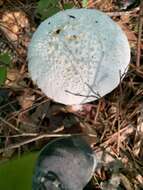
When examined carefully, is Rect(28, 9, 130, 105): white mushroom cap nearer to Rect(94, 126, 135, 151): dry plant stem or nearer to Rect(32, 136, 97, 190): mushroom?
Rect(32, 136, 97, 190): mushroom

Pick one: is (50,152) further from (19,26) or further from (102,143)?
(19,26)

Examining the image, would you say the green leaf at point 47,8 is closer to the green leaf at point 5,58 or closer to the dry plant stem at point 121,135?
the green leaf at point 5,58

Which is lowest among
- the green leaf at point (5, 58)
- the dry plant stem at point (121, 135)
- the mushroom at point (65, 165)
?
the dry plant stem at point (121, 135)

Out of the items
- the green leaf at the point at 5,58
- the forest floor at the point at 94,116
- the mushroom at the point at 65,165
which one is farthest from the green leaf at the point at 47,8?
the mushroom at the point at 65,165

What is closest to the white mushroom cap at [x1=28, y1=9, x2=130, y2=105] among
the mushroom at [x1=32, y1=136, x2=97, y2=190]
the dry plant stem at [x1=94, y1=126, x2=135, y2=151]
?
the mushroom at [x1=32, y1=136, x2=97, y2=190]

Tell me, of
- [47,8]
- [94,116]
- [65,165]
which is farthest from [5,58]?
[65,165]
